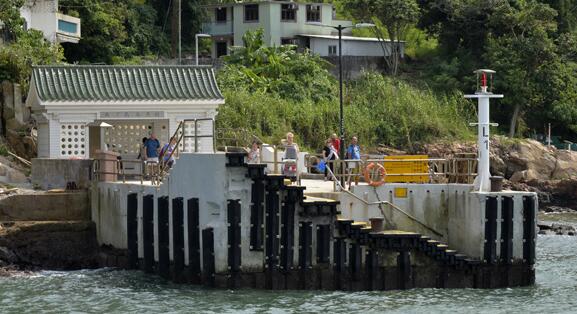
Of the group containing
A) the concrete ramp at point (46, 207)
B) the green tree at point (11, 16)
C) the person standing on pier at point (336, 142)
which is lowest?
the concrete ramp at point (46, 207)

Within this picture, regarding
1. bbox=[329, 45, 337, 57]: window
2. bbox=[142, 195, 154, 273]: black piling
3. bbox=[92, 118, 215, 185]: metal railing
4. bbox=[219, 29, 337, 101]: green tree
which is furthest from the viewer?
bbox=[329, 45, 337, 57]: window

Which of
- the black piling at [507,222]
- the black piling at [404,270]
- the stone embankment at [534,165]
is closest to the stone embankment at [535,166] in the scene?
the stone embankment at [534,165]

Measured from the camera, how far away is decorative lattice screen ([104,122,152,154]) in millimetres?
46406

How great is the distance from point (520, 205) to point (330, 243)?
4.58m

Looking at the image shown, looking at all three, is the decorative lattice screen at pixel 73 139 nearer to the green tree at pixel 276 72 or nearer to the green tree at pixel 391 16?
the green tree at pixel 276 72

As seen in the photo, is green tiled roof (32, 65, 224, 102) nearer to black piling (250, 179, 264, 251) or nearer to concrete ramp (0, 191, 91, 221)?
concrete ramp (0, 191, 91, 221)

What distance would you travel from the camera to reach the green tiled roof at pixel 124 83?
4581 centimetres

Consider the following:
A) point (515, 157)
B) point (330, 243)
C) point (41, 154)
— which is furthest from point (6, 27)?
point (330, 243)

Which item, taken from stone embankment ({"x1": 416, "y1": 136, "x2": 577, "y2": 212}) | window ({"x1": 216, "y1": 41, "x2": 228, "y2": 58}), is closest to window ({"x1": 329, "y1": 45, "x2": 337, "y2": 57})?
window ({"x1": 216, "y1": 41, "x2": 228, "y2": 58})

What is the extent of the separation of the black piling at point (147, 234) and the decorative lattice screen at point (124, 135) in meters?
9.83

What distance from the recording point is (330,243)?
33.9m

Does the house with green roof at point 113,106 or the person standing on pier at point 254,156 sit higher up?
the house with green roof at point 113,106

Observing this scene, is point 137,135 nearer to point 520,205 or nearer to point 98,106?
point 98,106

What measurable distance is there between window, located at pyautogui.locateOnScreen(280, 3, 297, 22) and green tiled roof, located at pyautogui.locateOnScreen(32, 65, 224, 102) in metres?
40.9
